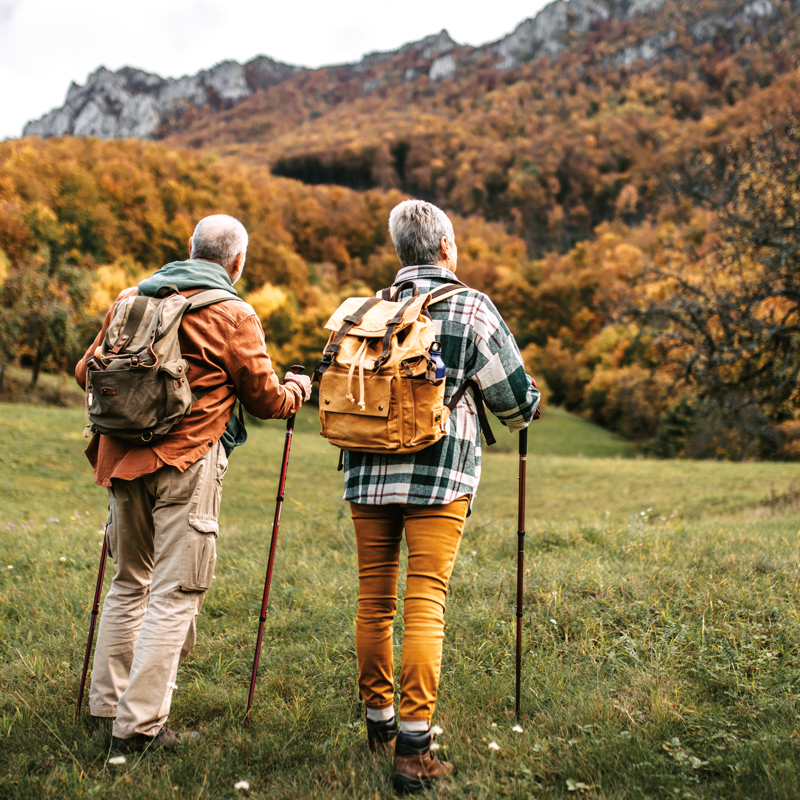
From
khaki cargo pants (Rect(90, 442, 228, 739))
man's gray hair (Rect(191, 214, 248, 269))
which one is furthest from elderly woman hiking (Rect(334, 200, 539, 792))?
man's gray hair (Rect(191, 214, 248, 269))

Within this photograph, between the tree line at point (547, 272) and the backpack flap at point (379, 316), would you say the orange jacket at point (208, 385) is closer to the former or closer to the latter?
the backpack flap at point (379, 316)

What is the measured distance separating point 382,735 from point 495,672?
89 cm

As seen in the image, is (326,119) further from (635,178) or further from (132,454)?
(132,454)

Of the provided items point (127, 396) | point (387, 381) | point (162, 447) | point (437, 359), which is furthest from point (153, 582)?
point (437, 359)

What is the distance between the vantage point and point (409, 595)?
99.0 inches

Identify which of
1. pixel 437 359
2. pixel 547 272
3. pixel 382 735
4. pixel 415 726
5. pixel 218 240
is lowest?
pixel 382 735

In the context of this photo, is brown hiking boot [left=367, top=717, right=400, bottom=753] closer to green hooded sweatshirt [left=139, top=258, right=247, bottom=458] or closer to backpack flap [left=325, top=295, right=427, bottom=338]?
green hooded sweatshirt [left=139, top=258, right=247, bottom=458]

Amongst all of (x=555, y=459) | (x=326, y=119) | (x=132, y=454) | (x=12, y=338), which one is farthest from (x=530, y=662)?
(x=326, y=119)

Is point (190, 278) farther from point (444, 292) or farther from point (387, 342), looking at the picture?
point (444, 292)

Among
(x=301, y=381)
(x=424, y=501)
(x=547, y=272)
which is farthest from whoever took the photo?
(x=547, y=272)

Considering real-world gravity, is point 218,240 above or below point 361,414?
above

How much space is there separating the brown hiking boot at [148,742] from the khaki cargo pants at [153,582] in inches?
1.6

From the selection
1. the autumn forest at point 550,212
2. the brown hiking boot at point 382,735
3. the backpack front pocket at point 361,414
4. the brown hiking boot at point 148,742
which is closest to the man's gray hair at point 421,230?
the backpack front pocket at point 361,414

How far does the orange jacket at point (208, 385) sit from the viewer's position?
2648 millimetres
